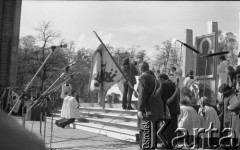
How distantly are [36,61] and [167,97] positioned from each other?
24972mm

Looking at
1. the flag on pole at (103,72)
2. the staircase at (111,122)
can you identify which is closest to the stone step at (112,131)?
the staircase at (111,122)

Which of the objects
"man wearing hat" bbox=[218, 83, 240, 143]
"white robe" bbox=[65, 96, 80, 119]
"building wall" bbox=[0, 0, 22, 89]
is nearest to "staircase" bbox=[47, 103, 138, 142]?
"white robe" bbox=[65, 96, 80, 119]

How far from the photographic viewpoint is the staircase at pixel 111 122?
11.4m

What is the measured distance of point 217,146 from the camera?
30.6ft

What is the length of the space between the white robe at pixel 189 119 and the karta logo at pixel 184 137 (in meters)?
0.13

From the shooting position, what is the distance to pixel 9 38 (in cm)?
1934

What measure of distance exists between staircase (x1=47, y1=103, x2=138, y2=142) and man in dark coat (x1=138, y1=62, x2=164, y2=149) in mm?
2622

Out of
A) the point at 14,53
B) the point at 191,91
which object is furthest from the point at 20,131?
the point at 14,53

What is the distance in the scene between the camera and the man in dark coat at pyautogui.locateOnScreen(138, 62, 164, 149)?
790 centimetres

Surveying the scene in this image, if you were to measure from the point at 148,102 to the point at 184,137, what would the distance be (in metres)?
2.53

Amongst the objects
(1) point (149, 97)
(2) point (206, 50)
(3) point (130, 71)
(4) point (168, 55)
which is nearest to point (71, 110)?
(3) point (130, 71)

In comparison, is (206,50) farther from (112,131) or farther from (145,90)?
(145,90)

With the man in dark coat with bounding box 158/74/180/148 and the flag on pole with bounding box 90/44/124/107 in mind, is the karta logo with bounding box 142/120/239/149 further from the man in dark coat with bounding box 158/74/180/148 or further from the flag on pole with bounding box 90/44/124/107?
the flag on pole with bounding box 90/44/124/107

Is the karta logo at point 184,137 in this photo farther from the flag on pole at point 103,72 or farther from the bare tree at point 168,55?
the bare tree at point 168,55
